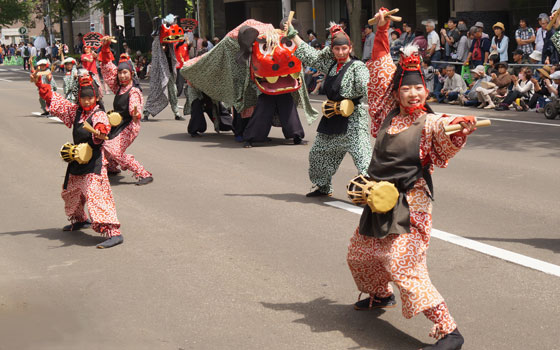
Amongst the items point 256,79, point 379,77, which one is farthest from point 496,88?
A: point 379,77

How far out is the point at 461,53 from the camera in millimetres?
20484

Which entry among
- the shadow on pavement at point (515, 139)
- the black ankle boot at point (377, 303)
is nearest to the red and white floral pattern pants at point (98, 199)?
the black ankle boot at point (377, 303)

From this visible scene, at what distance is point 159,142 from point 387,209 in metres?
10.4

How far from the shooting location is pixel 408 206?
513 centimetres

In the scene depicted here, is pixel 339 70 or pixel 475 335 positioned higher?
pixel 339 70

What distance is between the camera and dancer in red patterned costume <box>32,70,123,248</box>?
7711mm

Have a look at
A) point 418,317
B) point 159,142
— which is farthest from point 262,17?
point 418,317

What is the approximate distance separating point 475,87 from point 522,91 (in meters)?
1.36

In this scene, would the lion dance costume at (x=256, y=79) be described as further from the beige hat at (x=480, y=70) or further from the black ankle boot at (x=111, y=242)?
the beige hat at (x=480, y=70)

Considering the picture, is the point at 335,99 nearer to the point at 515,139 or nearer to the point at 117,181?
the point at 117,181

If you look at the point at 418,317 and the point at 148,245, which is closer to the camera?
the point at 418,317

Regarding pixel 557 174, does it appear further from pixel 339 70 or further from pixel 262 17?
pixel 262 17

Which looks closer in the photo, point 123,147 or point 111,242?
point 111,242

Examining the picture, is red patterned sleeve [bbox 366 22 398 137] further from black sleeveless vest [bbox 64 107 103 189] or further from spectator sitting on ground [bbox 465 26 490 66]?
spectator sitting on ground [bbox 465 26 490 66]
